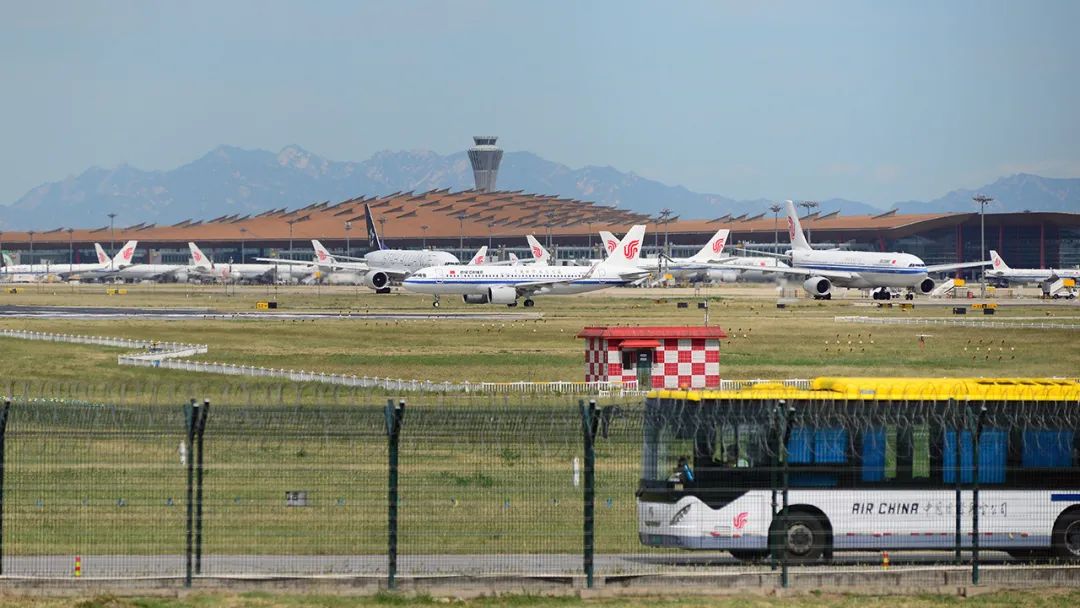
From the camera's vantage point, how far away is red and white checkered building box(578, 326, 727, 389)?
148 ft

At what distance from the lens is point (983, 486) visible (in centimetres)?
2119

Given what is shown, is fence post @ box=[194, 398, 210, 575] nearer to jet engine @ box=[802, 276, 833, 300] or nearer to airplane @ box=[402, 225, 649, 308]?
airplane @ box=[402, 225, 649, 308]

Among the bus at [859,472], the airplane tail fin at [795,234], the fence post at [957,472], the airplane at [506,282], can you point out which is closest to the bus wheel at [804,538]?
the bus at [859,472]

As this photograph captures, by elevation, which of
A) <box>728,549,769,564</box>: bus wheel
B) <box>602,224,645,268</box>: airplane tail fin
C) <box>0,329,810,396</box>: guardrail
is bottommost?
<box>728,549,769,564</box>: bus wheel

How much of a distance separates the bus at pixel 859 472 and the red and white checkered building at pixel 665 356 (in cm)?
2369

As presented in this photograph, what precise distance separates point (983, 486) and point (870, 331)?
59695mm

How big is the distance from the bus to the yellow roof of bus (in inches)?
1.6

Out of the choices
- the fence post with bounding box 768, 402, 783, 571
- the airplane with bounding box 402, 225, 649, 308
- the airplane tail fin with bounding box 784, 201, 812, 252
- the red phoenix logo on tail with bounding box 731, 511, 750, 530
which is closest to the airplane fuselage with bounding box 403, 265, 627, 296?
the airplane with bounding box 402, 225, 649, 308

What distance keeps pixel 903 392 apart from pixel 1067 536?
10.2 feet

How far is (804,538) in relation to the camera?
20.7 m

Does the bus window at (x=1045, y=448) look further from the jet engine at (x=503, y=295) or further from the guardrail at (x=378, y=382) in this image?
the jet engine at (x=503, y=295)

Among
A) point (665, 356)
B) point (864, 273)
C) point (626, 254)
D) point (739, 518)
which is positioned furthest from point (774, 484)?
point (864, 273)

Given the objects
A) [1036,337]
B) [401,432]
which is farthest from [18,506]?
[1036,337]

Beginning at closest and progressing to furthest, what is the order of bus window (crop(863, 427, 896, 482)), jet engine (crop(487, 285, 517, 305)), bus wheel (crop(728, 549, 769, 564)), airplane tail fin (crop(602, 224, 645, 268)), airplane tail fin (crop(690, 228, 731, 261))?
bus wheel (crop(728, 549, 769, 564)) < bus window (crop(863, 427, 896, 482)) < jet engine (crop(487, 285, 517, 305)) < airplane tail fin (crop(602, 224, 645, 268)) < airplane tail fin (crop(690, 228, 731, 261))
